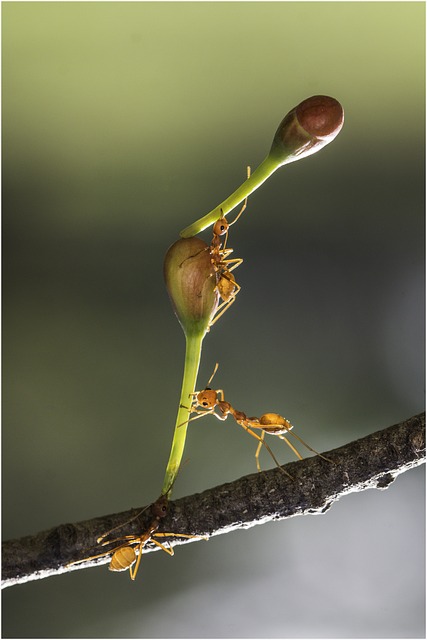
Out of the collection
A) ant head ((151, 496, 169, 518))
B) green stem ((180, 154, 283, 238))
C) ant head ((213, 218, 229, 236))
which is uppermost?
ant head ((213, 218, 229, 236))

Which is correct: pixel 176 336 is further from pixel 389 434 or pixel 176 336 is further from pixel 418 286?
pixel 389 434

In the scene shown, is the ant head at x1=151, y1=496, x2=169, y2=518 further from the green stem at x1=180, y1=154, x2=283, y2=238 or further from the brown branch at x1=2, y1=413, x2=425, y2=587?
the green stem at x1=180, y1=154, x2=283, y2=238

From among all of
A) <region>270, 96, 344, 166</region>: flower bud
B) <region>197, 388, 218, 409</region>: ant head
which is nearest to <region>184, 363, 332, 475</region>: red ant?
<region>197, 388, 218, 409</region>: ant head

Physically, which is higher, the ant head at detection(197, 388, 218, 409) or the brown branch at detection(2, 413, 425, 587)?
the ant head at detection(197, 388, 218, 409)

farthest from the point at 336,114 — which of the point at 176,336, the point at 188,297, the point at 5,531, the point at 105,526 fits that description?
the point at 5,531

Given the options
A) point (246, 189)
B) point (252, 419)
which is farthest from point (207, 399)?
point (246, 189)

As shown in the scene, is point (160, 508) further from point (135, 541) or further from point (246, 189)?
point (246, 189)
